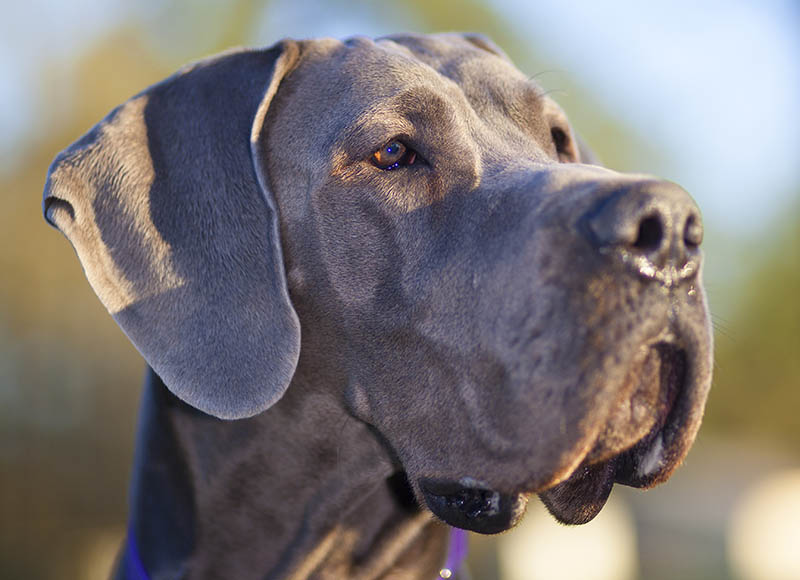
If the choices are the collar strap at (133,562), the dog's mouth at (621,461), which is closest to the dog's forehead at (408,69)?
the dog's mouth at (621,461)

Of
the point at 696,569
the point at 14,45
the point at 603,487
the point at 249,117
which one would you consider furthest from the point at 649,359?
the point at 696,569

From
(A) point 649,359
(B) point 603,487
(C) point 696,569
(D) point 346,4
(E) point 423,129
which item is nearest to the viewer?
(A) point 649,359

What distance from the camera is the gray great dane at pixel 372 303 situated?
1.82m

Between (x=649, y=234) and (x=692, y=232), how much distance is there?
10 cm

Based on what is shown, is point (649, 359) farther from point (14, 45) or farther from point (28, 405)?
point (14, 45)

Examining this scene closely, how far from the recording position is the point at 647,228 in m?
1.76

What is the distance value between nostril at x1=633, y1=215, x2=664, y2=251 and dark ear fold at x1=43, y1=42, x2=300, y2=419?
3.07 feet

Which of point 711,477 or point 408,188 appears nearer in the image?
point 408,188

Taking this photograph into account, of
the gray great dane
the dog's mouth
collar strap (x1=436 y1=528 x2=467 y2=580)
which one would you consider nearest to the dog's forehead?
the gray great dane

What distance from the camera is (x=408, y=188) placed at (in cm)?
223

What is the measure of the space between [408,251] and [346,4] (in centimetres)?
1398

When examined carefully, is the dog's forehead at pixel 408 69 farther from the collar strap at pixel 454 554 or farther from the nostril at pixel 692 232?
the collar strap at pixel 454 554

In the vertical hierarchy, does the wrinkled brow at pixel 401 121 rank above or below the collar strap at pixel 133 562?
above

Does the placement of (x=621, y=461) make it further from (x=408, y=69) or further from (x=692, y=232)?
(x=408, y=69)
